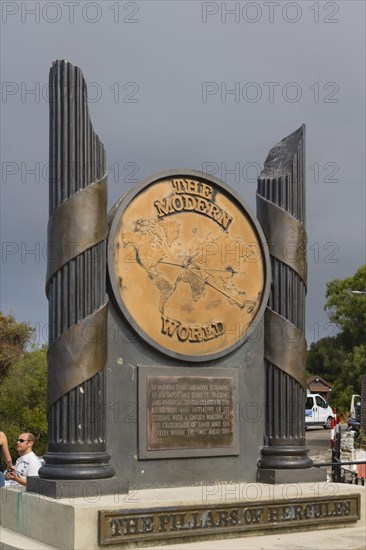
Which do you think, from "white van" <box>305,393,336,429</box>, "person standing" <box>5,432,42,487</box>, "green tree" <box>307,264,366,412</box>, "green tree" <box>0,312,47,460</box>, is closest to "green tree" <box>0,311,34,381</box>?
"green tree" <box>0,312,47,460</box>

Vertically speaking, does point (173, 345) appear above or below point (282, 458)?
above

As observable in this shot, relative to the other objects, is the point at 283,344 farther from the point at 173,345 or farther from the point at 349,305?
the point at 349,305

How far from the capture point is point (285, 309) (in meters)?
10.3

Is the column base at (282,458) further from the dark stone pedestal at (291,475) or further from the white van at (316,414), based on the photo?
the white van at (316,414)

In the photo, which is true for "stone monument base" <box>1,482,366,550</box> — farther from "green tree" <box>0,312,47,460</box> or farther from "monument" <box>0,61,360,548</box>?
"green tree" <box>0,312,47,460</box>

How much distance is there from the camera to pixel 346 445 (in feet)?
75.3

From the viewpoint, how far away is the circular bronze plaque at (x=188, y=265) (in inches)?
370

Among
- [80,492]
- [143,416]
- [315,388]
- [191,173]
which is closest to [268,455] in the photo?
[143,416]

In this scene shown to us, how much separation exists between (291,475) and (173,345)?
1.98 m

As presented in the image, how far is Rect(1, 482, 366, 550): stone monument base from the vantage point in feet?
26.5

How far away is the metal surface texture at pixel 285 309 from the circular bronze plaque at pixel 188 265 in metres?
0.24

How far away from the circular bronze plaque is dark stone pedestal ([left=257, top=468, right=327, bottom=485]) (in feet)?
4.69

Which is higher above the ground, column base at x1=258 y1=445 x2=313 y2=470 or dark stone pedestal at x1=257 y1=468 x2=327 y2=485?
column base at x1=258 y1=445 x2=313 y2=470

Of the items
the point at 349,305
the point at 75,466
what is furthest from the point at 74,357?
the point at 349,305
